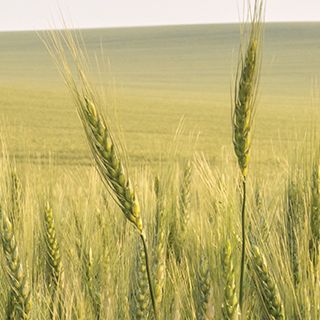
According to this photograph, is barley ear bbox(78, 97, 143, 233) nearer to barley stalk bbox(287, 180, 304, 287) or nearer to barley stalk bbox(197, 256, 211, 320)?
barley stalk bbox(197, 256, 211, 320)

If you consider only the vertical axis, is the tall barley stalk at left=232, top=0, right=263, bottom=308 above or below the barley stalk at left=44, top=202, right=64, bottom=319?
above

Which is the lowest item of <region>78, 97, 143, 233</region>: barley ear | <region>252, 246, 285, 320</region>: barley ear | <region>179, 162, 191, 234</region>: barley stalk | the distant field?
the distant field

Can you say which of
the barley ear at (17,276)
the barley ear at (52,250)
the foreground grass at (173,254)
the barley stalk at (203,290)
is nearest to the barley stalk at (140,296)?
the foreground grass at (173,254)

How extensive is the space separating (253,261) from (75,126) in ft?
53.0

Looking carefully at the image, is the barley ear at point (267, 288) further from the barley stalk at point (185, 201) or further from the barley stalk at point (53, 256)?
the barley stalk at point (185, 201)

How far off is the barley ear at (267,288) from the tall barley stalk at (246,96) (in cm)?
9

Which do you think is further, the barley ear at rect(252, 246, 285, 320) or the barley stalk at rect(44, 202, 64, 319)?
the barley stalk at rect(44, 202, 64, 319)

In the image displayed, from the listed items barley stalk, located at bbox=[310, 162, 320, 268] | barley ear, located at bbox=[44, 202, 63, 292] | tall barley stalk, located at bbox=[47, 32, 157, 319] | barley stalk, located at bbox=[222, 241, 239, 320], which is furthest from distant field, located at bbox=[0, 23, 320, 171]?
barley stalk, located at bbox=[222, 241, 239, 320]

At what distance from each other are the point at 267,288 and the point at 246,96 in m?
0.40

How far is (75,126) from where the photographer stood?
57.6 ft

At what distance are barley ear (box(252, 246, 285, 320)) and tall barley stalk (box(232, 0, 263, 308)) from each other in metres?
0.09

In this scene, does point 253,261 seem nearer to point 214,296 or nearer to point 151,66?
point 214,296

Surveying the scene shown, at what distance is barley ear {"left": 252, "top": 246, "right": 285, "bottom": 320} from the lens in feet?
4.84

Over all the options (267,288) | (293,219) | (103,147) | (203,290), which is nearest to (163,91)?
(293,219)
